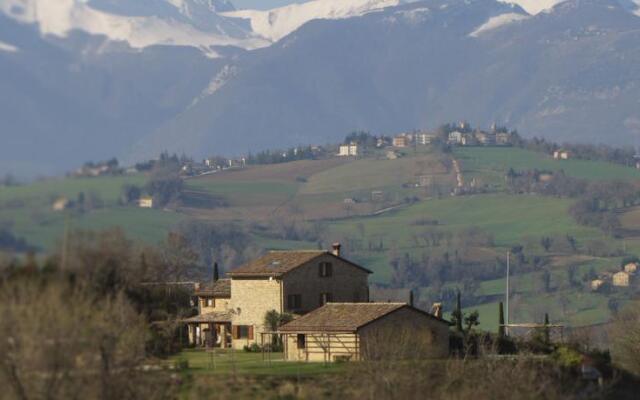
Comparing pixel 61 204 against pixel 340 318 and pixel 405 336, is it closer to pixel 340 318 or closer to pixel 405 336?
pixel 405 336

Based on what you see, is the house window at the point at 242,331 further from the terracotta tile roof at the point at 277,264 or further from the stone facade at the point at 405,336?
the stone facade at the point at 405,336

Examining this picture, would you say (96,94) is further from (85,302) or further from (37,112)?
(85,302)

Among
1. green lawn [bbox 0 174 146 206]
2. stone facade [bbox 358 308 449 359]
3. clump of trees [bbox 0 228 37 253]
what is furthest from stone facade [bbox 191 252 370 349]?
clump of trees [bbox 0 228 37 253]

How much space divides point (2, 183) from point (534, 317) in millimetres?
140012

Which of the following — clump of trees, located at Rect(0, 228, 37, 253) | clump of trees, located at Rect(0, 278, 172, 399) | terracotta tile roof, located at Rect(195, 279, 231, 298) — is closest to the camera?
clump of trees, located at Rect(0, 228, 37, 253)

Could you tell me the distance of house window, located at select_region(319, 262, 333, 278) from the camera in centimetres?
8950

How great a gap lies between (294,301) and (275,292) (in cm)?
116

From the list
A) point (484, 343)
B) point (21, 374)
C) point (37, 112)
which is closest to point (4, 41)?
point (37, 112)

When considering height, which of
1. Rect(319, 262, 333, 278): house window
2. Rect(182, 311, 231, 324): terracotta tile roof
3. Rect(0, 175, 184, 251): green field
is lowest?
Rect(182, 311, 231, 324): terracotta tile roof

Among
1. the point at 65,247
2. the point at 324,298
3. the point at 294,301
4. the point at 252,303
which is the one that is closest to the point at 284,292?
the point at 294,301

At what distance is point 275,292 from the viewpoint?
87625mm

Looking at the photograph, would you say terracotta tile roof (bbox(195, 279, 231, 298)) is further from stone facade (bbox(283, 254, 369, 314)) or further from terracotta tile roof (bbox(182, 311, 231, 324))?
stone facade (bbox(283, 254, 369, 314))

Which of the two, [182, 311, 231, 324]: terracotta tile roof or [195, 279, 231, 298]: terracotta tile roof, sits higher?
[195, 279, 231, 298]: terracotta tile roof

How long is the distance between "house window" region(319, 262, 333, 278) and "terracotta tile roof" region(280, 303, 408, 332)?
31.7 ft
